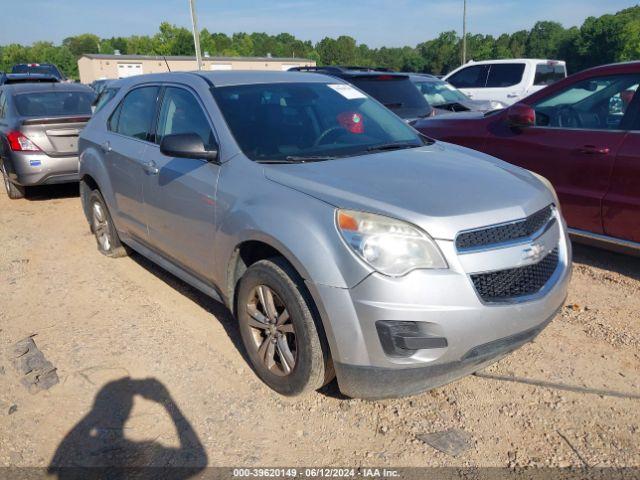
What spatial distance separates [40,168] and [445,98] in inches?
284

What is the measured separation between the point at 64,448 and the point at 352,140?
243cm

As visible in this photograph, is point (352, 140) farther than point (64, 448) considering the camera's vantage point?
Yes

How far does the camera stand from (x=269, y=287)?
116 inches

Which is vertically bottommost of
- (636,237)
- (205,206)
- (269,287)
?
(636,237)

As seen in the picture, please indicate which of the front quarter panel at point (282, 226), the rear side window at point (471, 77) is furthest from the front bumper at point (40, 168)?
the rear side window at point (471, 77)

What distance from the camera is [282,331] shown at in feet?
9.70

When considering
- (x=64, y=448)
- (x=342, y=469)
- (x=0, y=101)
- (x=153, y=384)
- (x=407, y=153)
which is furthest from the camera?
(x=0, y=101)

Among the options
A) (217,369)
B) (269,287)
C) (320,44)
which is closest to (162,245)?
(217,369)

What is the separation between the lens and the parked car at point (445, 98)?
10328 millimetres

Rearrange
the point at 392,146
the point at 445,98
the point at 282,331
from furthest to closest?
the point at 445,98, the point at 392,146, the point at 282,331

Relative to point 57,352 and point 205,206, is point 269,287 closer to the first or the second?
point 205,206

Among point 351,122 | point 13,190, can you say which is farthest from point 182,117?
point 13,190

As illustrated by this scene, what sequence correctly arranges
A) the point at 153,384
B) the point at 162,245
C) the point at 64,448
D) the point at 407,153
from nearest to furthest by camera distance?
the point at 64,448, the point at 153,384, the point at 407,153, the point at 162,245

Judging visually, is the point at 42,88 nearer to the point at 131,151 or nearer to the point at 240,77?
the point at 131,151
